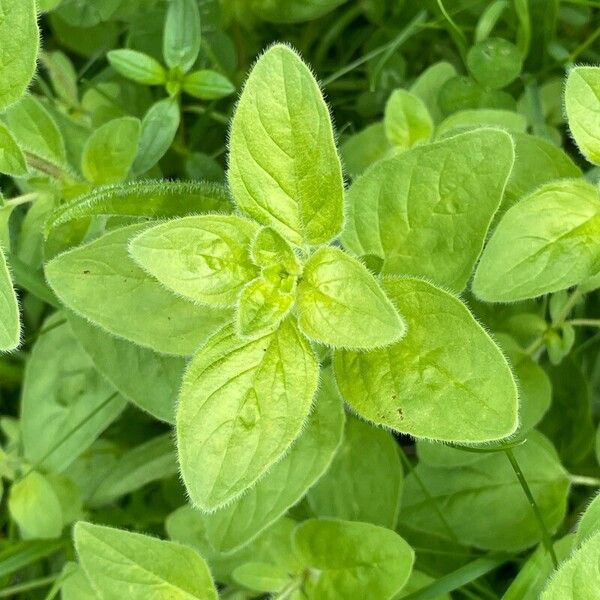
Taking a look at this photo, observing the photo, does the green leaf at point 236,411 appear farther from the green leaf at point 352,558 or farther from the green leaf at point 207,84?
the green leaf at point 207,84

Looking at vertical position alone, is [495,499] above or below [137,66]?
below

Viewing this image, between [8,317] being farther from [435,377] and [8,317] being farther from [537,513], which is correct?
[537,513]

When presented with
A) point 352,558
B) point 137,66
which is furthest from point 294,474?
point 137,66

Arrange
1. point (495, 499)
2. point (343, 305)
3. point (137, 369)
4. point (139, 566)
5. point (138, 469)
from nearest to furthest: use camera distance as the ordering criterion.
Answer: point (343, 305) < point (139, 566) < point (137, 369) < point (495, 499) < point (138, 469)

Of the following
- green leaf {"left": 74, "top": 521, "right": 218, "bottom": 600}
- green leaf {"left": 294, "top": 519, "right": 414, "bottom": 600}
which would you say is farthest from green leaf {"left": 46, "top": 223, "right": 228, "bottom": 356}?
green leaf {"left": 294, "top": 519, "right": 414, "bottom": 600}

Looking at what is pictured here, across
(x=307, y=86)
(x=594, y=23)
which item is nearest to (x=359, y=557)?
(x=307, y=86)

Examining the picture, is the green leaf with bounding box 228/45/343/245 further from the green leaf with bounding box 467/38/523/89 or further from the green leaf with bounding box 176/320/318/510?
the green leaf with bounding box 467/38/523/89

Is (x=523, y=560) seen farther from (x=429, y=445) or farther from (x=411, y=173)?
(x=411, y=173)
